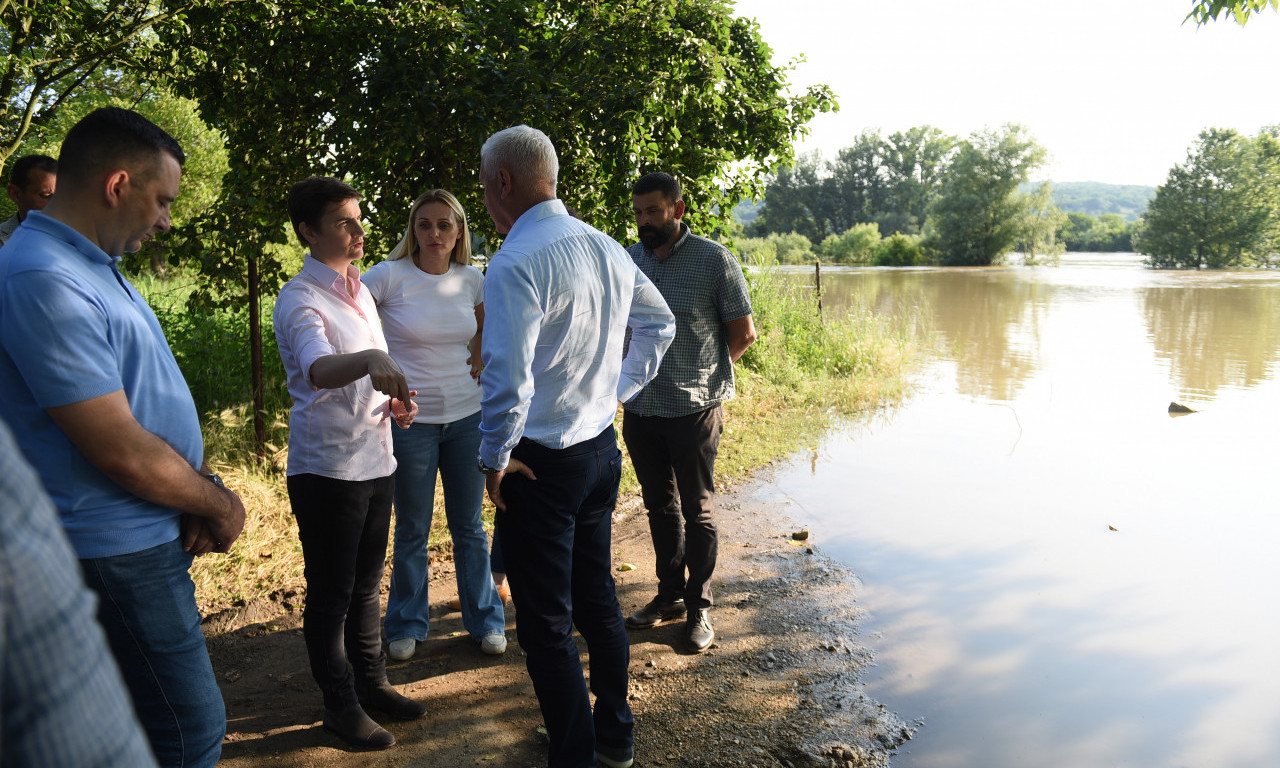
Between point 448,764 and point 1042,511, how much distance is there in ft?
18.0

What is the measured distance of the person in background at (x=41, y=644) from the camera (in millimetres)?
606

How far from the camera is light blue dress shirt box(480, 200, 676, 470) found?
8.46 feet

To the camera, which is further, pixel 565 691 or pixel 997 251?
pixel 997 251

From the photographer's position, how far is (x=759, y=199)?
8883 mm

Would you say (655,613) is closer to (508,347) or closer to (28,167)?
(508,347)

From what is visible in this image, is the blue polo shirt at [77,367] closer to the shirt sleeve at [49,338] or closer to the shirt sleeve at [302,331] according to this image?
the shirt sleeve at [49,338]

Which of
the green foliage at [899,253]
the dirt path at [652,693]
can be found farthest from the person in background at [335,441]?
the green foliage at [899,253]

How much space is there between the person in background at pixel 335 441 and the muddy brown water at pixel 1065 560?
230cm

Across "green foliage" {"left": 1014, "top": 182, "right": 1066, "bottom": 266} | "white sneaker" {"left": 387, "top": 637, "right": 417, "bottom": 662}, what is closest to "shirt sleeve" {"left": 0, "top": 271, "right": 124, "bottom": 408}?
"white sneaker" {"left": 387, "top": 637, "right": 417, "bottom": 662}

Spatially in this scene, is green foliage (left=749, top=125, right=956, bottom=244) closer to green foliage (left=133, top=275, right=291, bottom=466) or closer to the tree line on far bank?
the tree line on far bank

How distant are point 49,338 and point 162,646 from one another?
75 cm

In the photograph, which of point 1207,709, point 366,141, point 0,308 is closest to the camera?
point 0,308

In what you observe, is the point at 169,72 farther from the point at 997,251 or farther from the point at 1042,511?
the point at 997,251

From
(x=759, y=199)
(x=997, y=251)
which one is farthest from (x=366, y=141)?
(x=997, y=251)
